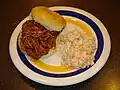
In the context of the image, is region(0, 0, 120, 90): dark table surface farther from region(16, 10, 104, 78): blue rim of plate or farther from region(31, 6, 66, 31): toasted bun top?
region(31, 6, 66, 31): toasted bun top

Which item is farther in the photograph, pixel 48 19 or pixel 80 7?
pixel 80 7

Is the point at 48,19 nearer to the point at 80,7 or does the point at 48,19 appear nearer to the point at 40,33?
the point at 40,33

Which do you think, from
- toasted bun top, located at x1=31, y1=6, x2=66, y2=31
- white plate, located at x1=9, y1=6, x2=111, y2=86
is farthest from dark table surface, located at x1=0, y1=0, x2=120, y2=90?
toasted bun top, located at x1=31, y1=6, x2=66, y2=31

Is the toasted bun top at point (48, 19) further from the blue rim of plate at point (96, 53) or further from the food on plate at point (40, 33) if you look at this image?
the blue rim of plate at point (96, 53)

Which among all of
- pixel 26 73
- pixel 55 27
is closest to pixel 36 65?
pixel 26 73

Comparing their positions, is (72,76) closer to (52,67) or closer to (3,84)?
(52,67)

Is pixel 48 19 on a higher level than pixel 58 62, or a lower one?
higher

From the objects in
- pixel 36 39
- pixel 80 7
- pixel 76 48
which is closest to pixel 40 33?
pixel 36 39
